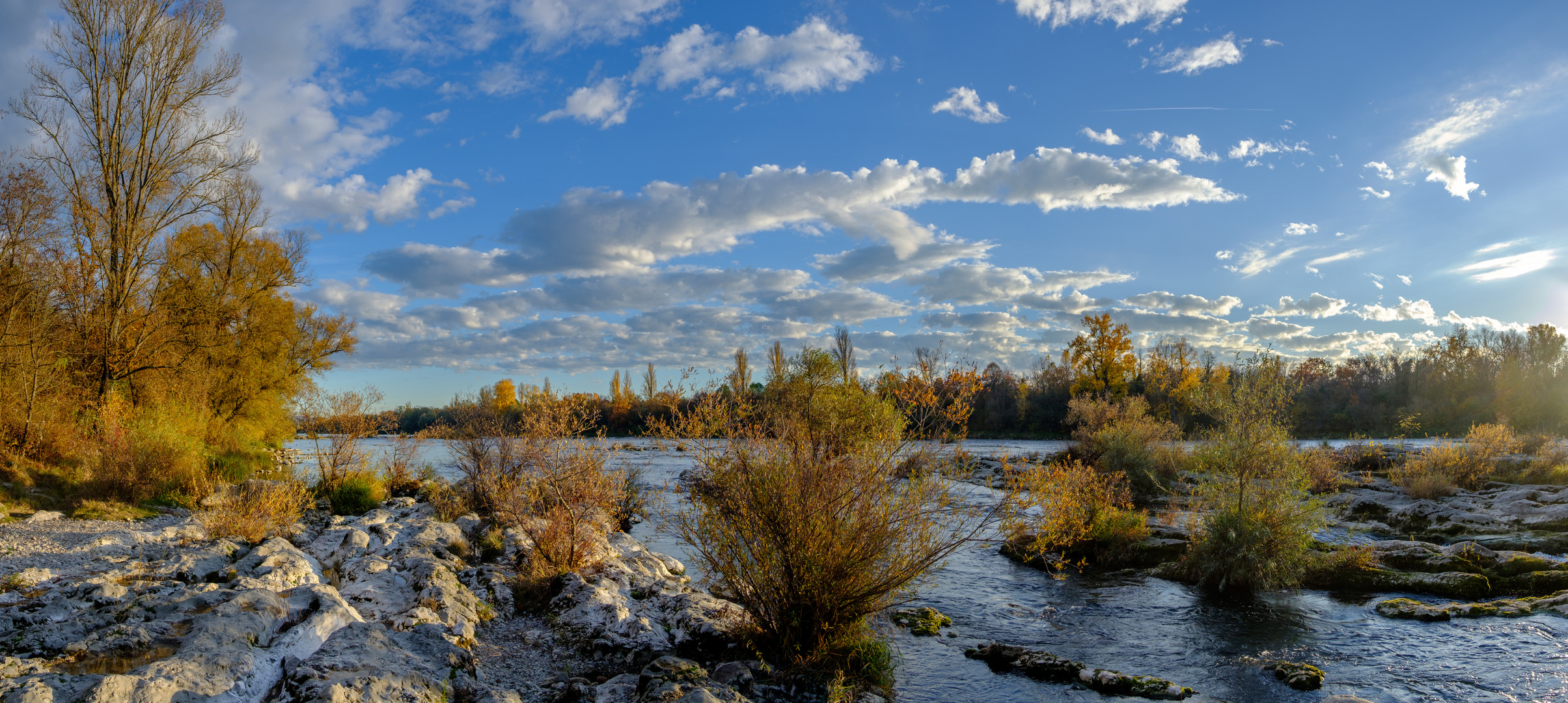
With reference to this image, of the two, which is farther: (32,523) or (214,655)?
(32,523)

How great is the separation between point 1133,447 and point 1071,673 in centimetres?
1665

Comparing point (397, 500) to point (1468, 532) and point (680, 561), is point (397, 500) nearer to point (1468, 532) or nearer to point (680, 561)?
point (680, 561)

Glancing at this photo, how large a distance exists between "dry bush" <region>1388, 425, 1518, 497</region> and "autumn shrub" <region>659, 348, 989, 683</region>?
1923cm

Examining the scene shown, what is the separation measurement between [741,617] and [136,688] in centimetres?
552

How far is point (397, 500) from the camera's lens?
1836 centimetres

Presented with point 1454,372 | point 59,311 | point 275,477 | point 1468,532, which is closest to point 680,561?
point 275,477

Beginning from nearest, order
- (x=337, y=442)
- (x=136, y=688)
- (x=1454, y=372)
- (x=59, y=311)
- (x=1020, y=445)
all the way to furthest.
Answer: (x=136, y=688) < (x=337, y=442) < (x=59, y=311) < (x=1020, y=445) < (x=1454, y=372)

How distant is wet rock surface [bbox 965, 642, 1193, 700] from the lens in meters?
7.88

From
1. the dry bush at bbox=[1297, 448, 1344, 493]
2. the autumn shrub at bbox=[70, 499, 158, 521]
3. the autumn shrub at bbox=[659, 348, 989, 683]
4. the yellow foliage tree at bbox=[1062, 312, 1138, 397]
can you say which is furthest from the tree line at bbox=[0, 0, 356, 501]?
the yellow foliage tree at bbox=[1062, 312, 1138, 397]

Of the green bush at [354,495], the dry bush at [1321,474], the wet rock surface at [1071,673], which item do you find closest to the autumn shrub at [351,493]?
the green bush at [354,495]

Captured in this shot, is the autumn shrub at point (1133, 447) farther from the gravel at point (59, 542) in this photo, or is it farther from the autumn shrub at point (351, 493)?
the gravel at point (59, 542)

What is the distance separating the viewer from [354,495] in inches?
697

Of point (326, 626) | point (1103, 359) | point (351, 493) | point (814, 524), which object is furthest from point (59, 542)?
point (1103, 359)

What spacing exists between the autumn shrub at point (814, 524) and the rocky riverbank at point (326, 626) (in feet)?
2.81
